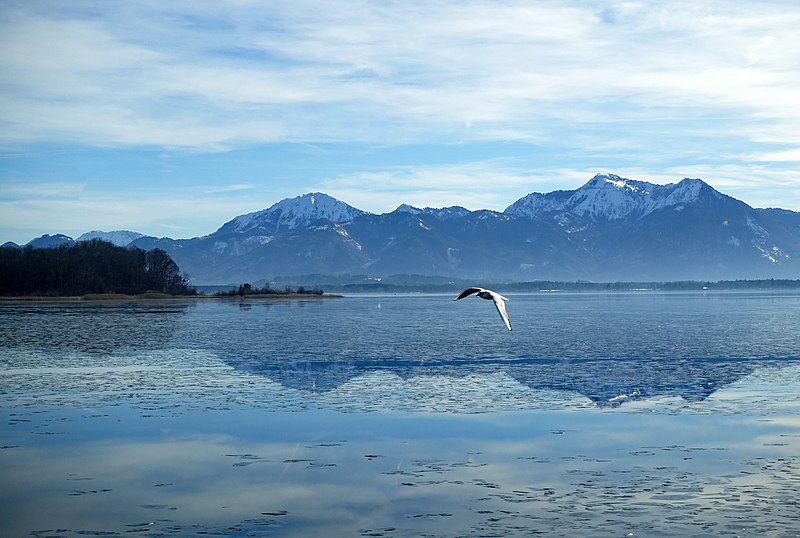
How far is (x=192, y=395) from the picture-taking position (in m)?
30.8

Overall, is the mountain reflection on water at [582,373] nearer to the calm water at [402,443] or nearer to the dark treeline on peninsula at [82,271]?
the calm water at [402,443]

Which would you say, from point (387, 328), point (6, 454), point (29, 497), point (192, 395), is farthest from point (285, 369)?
point (387, 328)

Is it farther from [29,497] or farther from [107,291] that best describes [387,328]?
[107,291]

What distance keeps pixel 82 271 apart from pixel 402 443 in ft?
494

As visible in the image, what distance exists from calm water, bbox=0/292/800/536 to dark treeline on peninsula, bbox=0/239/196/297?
121 m

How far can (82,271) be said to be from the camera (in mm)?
161875

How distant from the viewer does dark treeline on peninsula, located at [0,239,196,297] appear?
156250 mm

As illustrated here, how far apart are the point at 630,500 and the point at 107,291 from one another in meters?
158

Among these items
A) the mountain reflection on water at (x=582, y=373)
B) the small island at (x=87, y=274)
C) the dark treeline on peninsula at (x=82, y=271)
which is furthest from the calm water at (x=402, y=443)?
the dark treeline on peninsula at (x=82, y=271)

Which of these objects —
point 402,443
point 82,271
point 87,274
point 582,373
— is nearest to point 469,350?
point 582,373

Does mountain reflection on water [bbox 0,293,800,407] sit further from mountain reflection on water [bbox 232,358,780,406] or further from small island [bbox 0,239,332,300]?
small island [bbox 0,239,332,300]

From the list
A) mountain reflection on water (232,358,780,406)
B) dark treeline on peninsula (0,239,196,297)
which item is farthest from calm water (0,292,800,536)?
dark treeline on peninsula (0,239,196,297)

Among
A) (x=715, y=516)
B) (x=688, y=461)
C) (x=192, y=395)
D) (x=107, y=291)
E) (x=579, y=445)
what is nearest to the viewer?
(x=715, y=516)

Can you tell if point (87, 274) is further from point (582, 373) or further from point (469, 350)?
point (582, 373)
